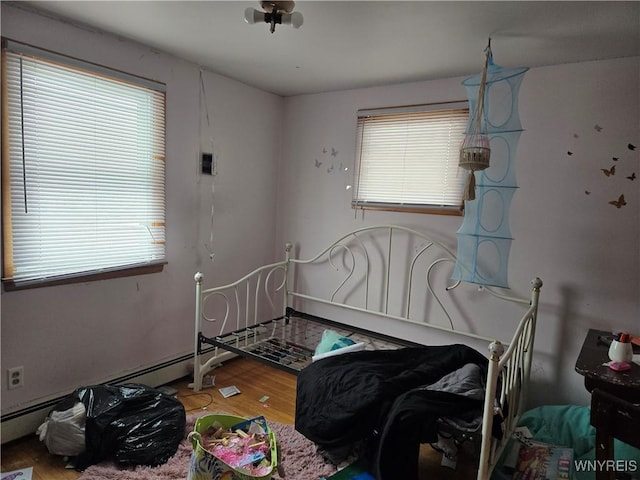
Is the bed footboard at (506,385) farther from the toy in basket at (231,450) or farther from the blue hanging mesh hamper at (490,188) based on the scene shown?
the toy in basket at (231,450)

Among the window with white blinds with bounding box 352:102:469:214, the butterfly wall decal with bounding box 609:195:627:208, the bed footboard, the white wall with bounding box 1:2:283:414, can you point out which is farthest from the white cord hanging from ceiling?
the butterfly wall decal with bounding box 609:195:627:208

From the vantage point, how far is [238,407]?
252 cm

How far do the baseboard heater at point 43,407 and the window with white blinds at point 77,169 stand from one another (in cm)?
66

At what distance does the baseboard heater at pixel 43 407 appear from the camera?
2.03m

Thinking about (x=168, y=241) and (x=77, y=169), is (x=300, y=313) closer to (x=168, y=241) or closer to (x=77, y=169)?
(x=168, y=241)

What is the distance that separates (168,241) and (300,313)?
44.5 inches

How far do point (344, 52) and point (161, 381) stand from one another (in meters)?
2.36

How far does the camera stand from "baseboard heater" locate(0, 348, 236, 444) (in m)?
2.03

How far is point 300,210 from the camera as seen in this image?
338 cm

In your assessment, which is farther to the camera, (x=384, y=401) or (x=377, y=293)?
(x=377, y=293)

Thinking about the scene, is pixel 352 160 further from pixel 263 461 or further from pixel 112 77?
pixel 263 461

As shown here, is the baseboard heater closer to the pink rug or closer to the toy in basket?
the pink rug

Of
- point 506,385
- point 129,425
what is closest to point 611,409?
point 506,385

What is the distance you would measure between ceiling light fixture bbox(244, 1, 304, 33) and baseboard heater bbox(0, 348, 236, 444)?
84.4 inches
